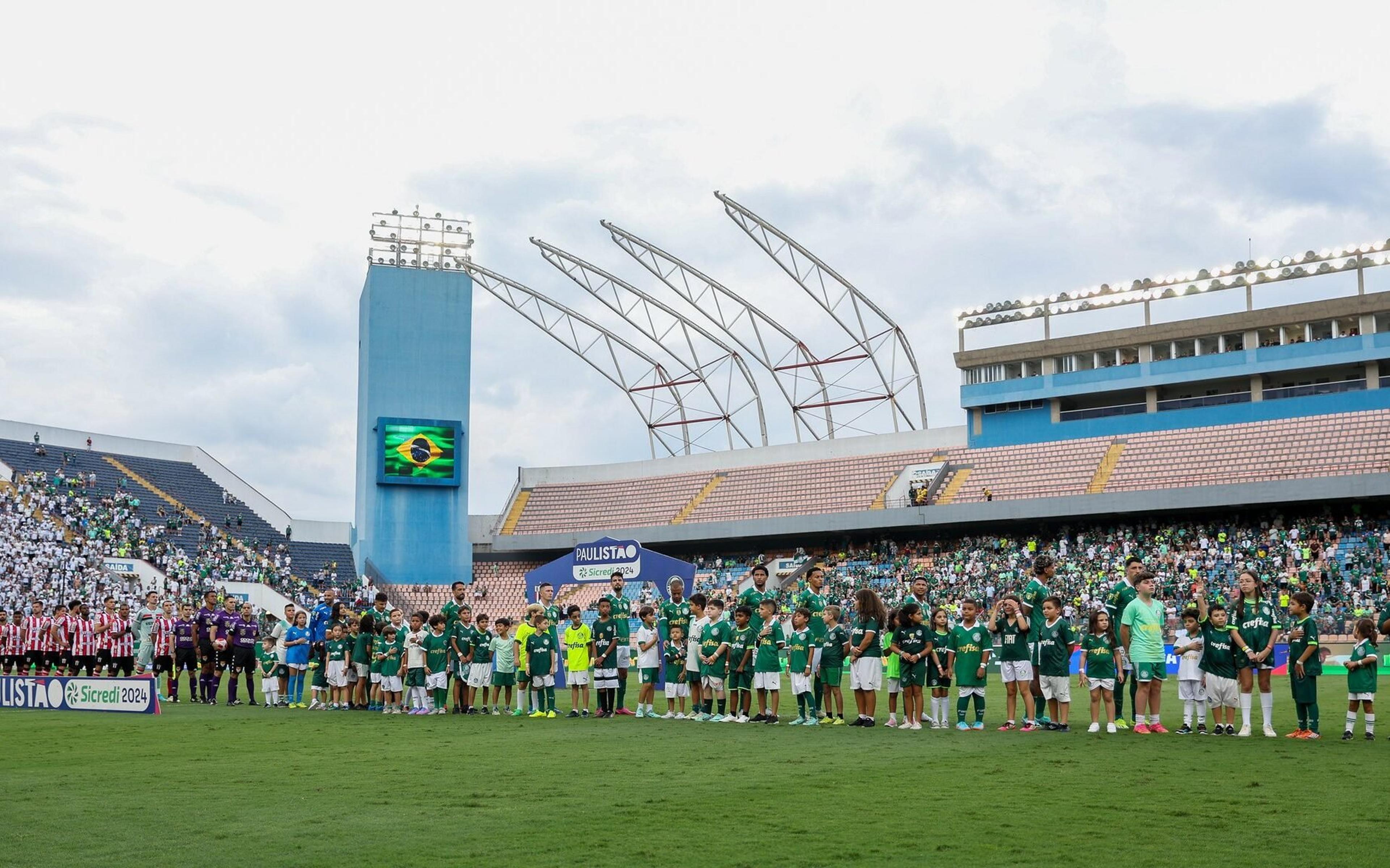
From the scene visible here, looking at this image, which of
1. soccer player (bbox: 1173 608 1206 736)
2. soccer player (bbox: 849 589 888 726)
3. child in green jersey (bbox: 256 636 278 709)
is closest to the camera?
soccer player (bbox: 1173 608 1206 736)

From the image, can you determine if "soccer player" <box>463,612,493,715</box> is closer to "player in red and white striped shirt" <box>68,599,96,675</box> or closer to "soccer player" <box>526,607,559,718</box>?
"soccer player" <box>526,607,559,718</box>

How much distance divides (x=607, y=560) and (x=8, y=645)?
42.3ft

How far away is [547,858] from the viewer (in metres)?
7.66

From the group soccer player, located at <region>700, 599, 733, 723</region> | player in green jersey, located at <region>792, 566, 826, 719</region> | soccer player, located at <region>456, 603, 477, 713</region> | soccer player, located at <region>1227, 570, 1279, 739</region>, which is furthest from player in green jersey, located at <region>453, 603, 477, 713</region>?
soccer player, located at <region>1227, 570, 1279, 739</region>

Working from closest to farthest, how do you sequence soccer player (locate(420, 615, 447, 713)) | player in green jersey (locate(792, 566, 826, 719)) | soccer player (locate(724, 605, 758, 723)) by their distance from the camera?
player in green jersey (locate(792, 566, 826, 719)) → soccer player (locate(724, 605, 758, 723)) → soccer player (locate(420, 615, 447, 713))

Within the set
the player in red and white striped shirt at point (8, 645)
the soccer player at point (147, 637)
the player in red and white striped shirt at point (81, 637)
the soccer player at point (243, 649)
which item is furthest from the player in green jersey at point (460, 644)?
the player in red and white striped shirt at point (8, 645)

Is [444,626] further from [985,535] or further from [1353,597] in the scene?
[985,535]

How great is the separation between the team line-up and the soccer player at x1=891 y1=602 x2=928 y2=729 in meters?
0.02

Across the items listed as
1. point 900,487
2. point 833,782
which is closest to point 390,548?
point 900,487

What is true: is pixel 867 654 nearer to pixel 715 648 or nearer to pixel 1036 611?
pixel 1036 611

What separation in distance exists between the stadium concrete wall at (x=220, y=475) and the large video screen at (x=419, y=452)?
5.78 m

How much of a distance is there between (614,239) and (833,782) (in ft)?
158

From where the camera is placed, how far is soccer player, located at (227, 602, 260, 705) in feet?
80.2

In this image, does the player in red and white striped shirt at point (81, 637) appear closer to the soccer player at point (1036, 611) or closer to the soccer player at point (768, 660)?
the soccer player at point (768, 660)
